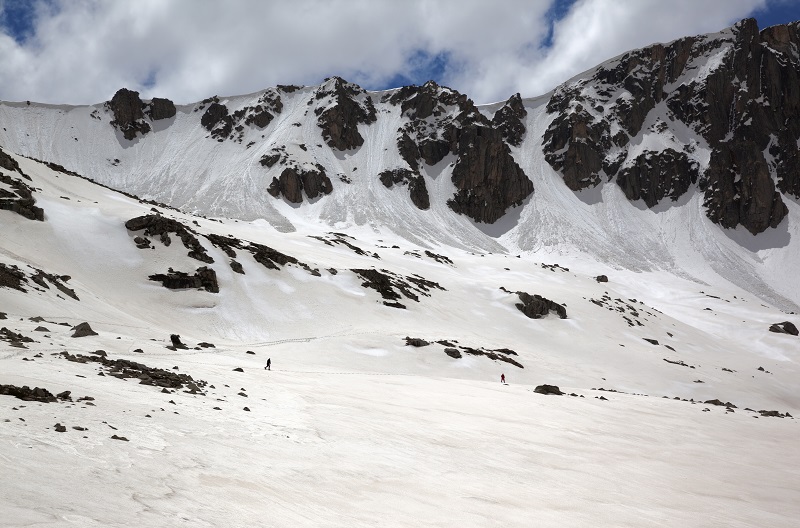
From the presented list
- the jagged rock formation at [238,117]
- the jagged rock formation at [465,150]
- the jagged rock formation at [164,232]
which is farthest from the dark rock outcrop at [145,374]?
the jagged rock formation at [238,117]

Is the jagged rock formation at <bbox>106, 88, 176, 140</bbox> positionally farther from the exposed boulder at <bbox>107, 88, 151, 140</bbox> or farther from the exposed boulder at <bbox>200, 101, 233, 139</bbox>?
the exposed boulder at <bbox>200, 101, 233, 139</bbox>

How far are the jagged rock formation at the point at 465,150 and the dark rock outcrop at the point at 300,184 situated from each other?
30.6m

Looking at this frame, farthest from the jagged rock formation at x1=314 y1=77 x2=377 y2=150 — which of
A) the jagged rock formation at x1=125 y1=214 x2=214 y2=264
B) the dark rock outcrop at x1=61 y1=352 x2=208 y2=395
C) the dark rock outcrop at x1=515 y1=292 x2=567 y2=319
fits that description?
the dark rock outcrop at x1=61 y1=352 x2=208 y2=395


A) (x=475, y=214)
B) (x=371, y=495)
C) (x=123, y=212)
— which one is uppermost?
(x=475, y=214)

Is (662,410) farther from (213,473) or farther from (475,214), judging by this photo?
(475,214)

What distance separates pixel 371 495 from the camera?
5867 mm

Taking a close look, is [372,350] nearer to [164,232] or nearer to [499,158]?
[164,232]

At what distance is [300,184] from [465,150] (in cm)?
5721

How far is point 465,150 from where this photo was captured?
166375 mm

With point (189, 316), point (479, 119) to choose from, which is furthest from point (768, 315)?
point (479, 119)

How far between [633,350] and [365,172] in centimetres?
11884

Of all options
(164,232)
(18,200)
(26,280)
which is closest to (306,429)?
(26,280)

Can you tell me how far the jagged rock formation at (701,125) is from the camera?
155m

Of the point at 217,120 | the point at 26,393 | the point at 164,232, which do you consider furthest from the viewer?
the point at 217,120
